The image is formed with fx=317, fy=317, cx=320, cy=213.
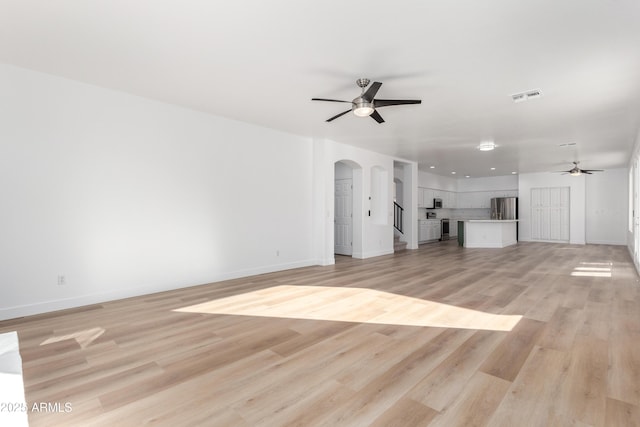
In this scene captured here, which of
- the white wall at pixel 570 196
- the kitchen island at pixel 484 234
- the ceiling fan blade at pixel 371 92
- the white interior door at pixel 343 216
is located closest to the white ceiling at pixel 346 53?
the ceiling fan blade at pixel 371 92

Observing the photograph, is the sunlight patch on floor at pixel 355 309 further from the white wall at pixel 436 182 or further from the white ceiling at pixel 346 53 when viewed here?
the white wall at pixel 436 182

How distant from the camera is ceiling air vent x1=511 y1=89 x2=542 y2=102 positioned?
4.23 m

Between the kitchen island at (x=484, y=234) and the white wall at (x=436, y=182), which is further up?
the white wall at (x=436, y=182)

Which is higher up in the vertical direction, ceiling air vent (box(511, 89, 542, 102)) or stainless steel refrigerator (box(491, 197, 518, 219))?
ceiling air vent (box(511, 89, 542, 102))

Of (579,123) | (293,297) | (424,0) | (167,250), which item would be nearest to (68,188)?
(167,250)

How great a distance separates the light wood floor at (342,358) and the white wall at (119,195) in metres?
0.47

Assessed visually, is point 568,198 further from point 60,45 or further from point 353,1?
point 60,45

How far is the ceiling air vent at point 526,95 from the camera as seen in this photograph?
4.23 m

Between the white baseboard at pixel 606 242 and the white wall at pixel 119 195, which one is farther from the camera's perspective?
the white baseboard at pixel 606 242

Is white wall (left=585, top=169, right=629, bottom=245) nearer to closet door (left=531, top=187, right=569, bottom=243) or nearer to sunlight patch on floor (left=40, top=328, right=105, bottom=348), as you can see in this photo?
closet door (left=531, top=187, right=569, bottom=243)

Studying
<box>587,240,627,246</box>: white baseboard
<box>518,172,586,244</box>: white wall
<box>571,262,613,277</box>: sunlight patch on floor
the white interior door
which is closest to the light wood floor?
<box>571,262,613,277</box>: sunlight patch on floor

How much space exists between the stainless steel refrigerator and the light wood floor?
848cm

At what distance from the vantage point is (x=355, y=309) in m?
3.83

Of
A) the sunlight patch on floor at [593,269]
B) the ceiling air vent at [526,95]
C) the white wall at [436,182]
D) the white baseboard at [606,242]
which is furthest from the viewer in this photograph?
the white wall at [436,182]
